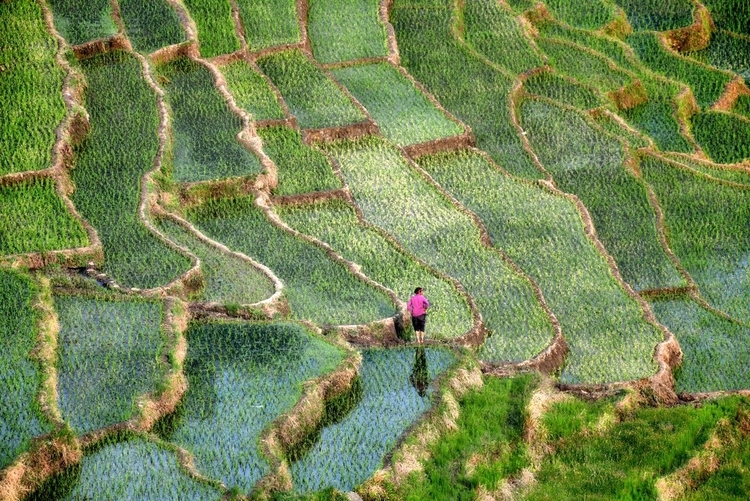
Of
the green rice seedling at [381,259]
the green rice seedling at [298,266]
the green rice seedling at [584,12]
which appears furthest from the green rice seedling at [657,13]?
the green rice seedling at [298,266]

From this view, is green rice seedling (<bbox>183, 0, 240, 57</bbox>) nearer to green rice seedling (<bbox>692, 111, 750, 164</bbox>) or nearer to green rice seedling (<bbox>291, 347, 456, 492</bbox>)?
green rice seedling (<bbox>692, 111, 750, 164</bbox>)

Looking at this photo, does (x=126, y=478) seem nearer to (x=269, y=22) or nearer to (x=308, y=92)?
(x=308, y=92)

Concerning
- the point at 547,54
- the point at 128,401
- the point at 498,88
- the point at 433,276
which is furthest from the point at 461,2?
the point at 128,401

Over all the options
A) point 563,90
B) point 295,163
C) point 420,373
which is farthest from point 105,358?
point 563,90

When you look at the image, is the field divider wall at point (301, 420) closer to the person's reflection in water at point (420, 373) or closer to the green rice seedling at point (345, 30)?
the person's reflection in water at point (420, 373)

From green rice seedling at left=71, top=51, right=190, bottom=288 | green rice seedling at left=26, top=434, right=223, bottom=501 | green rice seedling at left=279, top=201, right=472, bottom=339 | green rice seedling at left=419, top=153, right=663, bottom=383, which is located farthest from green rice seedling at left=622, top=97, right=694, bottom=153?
green rice seedling at left=26, top=434, right=223, bottom=501
